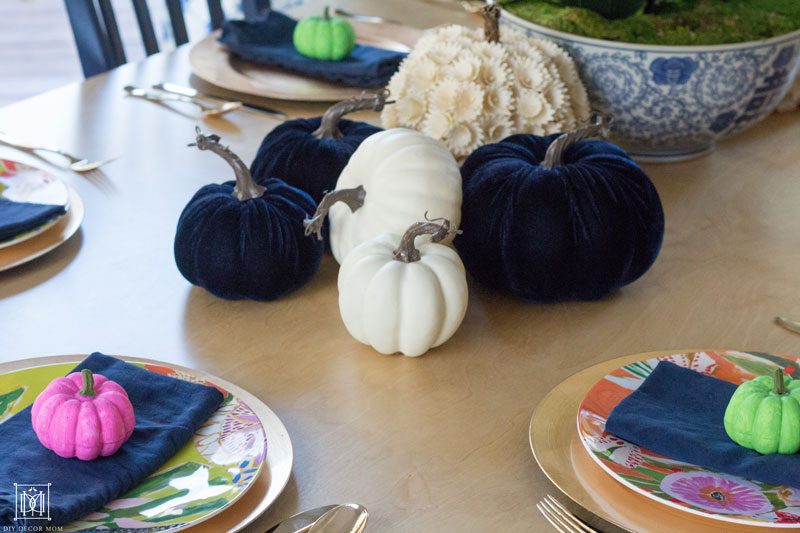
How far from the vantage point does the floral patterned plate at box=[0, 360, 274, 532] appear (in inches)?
22.8

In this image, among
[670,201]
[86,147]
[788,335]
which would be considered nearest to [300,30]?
[86,147]

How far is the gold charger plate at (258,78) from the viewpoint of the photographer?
4.52 ft

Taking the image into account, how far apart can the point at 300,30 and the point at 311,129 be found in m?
0.50

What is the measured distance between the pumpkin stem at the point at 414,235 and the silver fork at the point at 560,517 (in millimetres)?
237

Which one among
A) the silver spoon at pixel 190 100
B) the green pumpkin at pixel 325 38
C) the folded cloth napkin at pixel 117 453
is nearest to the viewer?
the folded cloth napkin at pixel 117 453

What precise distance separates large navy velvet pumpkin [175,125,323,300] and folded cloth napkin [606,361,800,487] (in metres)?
0.34

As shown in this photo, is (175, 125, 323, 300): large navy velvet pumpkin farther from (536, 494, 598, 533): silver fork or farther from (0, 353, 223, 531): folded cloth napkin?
(536, 494, 598, 533): silver fork

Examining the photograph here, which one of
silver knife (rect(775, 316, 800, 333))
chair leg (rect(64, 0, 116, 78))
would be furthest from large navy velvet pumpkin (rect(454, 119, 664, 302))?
chair leg (rect(64, 0, 116, 78))

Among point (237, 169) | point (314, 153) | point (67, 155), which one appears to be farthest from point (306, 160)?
point (67, 155)

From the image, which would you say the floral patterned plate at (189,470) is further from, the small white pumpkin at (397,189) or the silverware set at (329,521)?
the small white pumpkin at (397,189)

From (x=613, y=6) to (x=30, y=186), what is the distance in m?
0.73

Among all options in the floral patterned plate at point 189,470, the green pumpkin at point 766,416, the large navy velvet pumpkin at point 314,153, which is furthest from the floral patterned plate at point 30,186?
the green pumpkin at point 766,416

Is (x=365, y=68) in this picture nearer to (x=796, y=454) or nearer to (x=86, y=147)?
(x=86, y=147)

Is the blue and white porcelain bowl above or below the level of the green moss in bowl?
below
